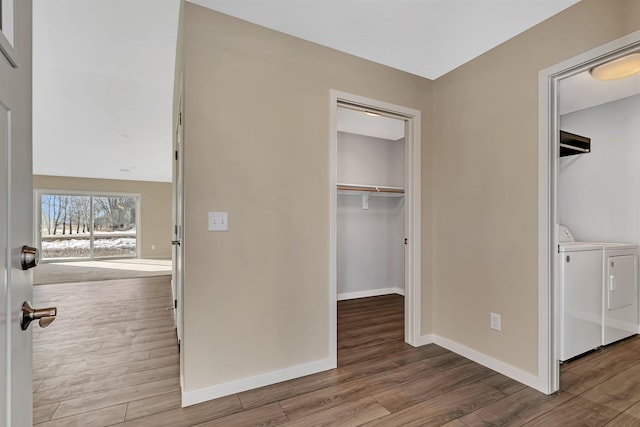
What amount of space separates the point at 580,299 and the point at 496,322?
77 cm

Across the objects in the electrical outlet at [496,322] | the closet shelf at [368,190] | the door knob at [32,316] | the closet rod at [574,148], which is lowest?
the electrical outlet at [496,322]

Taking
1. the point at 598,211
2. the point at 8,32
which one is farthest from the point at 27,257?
the point at 598,211

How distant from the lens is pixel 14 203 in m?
0.67

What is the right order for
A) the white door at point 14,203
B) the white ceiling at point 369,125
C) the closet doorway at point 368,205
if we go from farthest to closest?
the closet doorway at point 368,205, the white ceiling at point 369,125, the white door at point 14,203

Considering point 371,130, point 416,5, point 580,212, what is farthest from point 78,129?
point 580,212

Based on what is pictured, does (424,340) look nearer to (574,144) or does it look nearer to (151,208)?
(574,144)

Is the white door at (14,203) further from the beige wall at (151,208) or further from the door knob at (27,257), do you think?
the beige wall at (151,208)

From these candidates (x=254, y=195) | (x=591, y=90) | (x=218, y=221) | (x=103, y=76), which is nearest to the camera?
(x=218, y=221)

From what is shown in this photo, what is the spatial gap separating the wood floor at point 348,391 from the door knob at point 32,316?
1.29 metres

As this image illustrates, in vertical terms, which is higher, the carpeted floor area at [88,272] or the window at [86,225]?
the window at [86,225]

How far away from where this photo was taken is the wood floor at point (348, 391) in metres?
1.71

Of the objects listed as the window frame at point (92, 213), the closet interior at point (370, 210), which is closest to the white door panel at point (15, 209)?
the closet interior at point (370, 210)

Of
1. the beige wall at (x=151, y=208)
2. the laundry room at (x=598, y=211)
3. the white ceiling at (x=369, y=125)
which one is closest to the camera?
the laundry room at (x=598, y=211)

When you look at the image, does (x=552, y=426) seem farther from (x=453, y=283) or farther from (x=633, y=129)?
(x=633, y=129)
